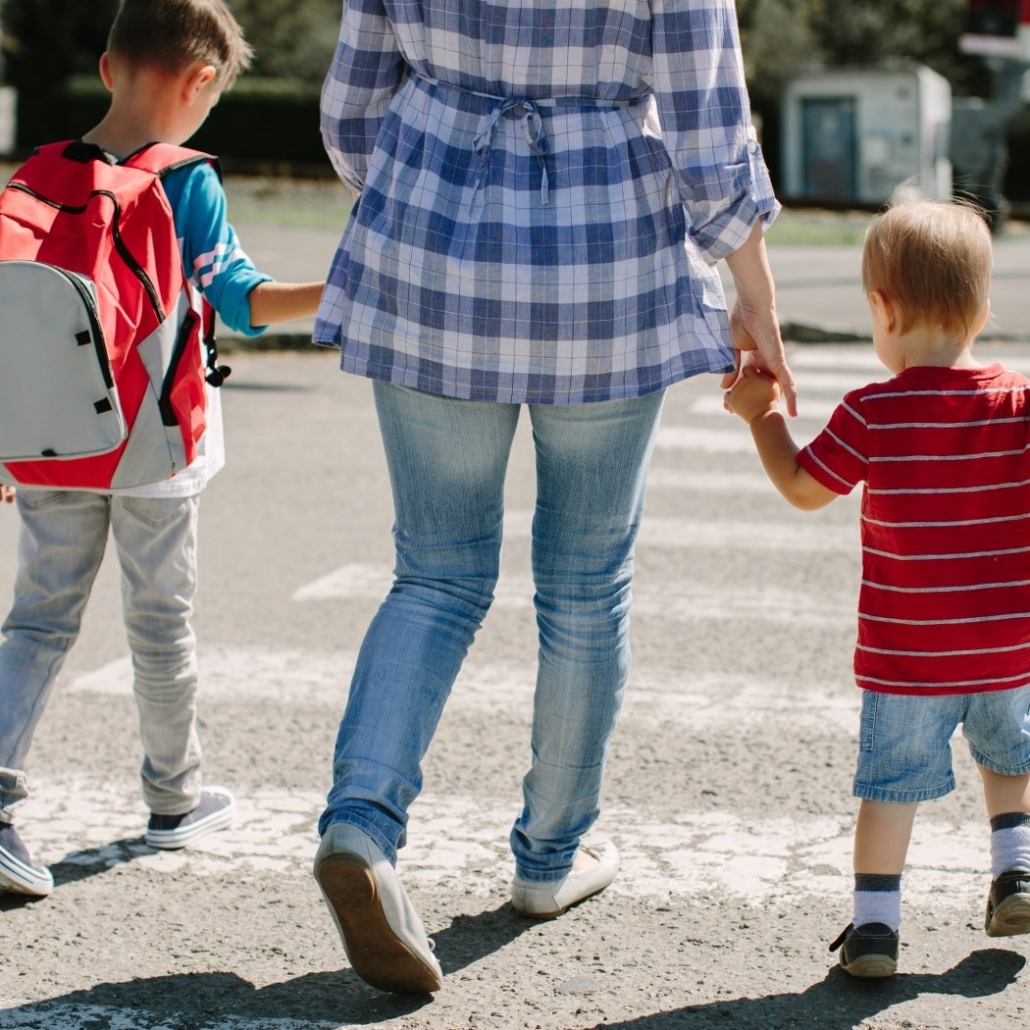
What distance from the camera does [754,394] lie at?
290 centimetres

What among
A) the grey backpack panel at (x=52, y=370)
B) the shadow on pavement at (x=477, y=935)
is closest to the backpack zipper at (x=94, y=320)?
the grey backpack panel at (x=52, y=370)

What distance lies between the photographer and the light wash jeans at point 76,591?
320 cm

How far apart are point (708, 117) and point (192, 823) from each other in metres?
1.83

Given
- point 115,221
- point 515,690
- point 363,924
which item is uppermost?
point 115,221

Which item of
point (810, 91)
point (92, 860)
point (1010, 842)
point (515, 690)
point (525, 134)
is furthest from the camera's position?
point (810, 91)

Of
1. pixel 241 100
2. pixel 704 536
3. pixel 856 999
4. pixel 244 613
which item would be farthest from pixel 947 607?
pixel 241 100

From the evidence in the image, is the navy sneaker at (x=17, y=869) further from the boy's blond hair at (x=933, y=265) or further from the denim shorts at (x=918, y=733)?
the boy's blond hair at (x=933, y=265)

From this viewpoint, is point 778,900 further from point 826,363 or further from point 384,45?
Result: point 826,363

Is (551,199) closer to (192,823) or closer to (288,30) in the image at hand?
(192,823)

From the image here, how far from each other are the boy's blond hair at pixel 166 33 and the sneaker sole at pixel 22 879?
1.55m

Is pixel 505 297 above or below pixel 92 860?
above

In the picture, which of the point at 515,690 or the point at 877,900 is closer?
the point at 877,900

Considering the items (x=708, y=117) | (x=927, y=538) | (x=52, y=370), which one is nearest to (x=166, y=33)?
(x=52, y=370)

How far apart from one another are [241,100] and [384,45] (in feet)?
106
